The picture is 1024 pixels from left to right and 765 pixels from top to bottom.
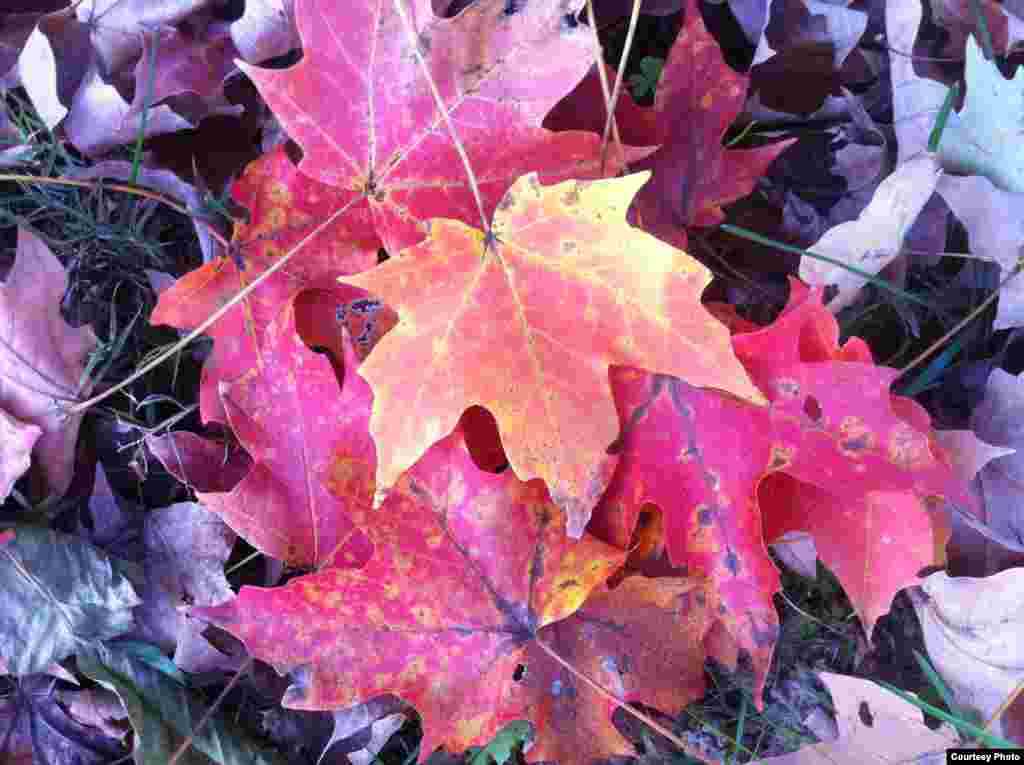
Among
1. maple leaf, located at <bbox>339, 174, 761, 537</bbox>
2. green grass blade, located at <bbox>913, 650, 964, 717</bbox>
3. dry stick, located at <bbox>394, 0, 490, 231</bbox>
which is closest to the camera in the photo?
maple leaf, located at <bbox>339, 174, 761, 537</bbox>

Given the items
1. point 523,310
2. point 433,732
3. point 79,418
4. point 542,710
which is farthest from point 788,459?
point 79,418

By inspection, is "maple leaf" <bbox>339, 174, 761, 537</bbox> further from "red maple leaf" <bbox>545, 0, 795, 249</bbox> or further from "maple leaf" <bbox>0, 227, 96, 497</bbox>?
"maple leaf" <bbox>0, 227, 96, 497</bbox>

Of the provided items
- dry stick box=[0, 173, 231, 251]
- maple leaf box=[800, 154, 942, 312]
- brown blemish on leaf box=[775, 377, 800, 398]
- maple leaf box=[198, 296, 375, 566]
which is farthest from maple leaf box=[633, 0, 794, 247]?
dry stick box=[0, 173, 231, 251]

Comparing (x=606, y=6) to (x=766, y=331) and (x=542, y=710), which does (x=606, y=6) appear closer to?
(x=766, y=331)

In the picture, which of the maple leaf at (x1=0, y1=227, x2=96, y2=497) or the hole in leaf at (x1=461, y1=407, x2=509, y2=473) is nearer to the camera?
the hole in leaf at (x1=461, y1=407, x2=509, y2=473)

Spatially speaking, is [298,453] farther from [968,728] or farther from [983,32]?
[983,32]

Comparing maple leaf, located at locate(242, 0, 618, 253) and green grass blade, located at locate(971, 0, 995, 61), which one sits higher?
maple leaf, located at locate(242, 0, 618, 253)
